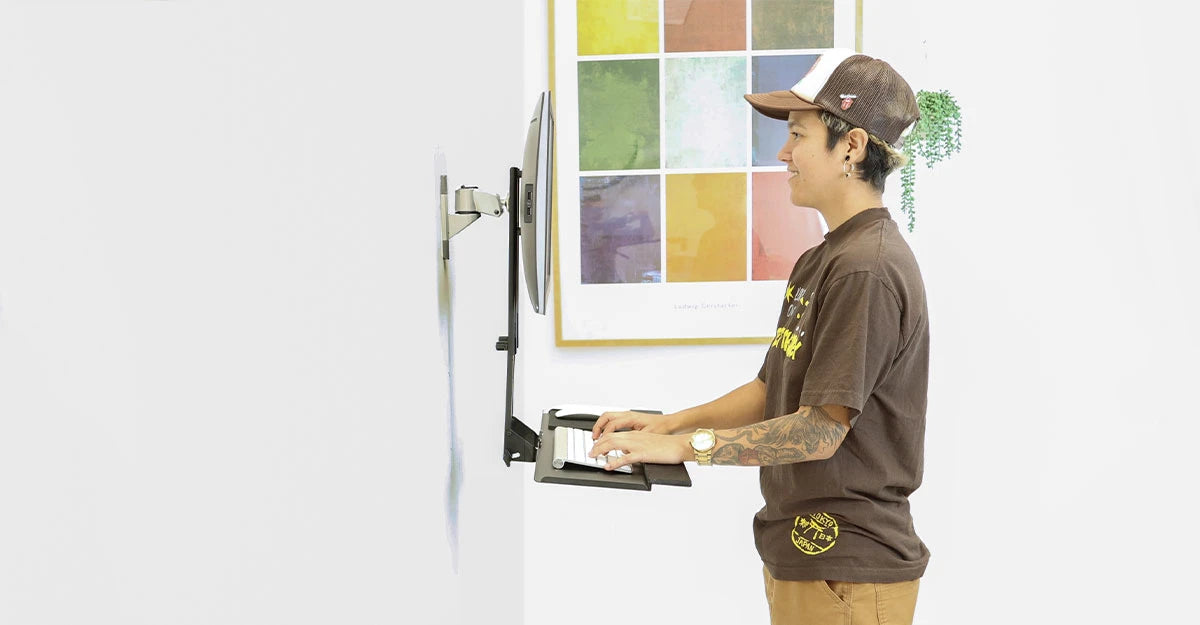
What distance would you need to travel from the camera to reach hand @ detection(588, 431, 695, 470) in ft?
4.36

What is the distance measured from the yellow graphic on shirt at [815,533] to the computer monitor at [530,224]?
48 centimetres

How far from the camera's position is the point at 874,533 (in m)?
1.42

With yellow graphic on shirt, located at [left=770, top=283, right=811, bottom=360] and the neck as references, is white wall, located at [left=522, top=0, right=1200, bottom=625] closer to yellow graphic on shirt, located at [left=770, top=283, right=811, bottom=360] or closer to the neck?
yellow graphic on shirt, located at [left=770, top=283, right=811, bottom=360]

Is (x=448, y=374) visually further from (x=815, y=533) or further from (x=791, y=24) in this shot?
(x=791, y=24)

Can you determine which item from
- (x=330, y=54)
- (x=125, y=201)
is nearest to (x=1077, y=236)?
(x=330, y=54)

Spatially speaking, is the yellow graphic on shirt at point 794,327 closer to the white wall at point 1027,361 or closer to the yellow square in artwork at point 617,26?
the white wall at point 1027,361

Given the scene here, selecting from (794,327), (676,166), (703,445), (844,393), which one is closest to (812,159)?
(794,327)

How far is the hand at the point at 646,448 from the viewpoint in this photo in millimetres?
1330

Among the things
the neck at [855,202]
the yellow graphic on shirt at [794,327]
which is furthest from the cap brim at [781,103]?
the yellow graphic on shirt at [794,327]

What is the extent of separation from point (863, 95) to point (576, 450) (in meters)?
0.75

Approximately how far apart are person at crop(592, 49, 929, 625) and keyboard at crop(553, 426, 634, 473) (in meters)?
0.02

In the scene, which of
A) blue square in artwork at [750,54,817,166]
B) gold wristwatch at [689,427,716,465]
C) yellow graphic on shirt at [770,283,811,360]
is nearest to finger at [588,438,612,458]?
gold wristwatch at [689,427,716,465]

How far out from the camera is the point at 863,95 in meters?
1.40

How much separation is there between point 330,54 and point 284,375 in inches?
11.9
